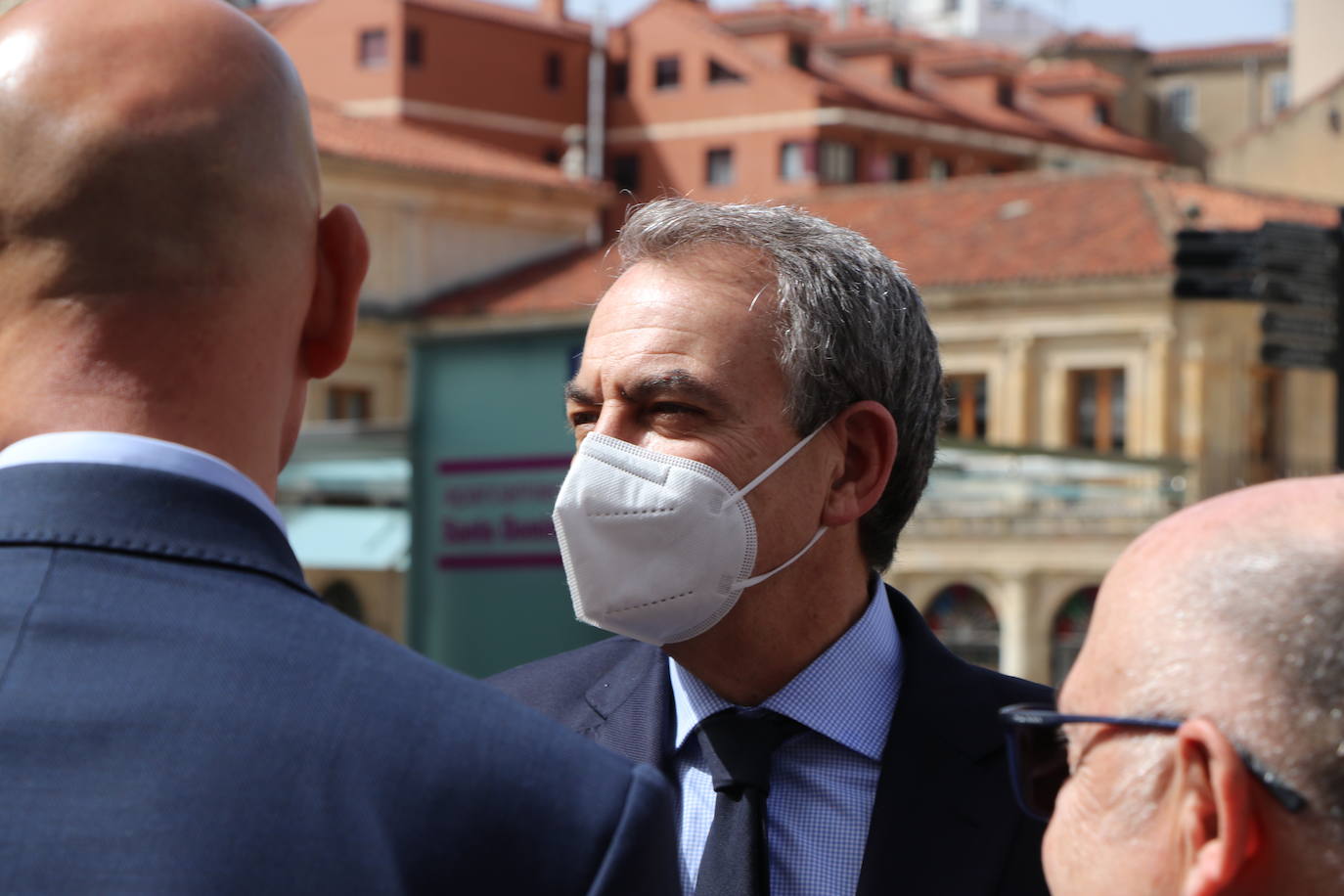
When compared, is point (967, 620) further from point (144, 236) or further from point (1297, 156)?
point (144, 236)

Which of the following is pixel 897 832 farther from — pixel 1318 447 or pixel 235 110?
pixel 1318 447

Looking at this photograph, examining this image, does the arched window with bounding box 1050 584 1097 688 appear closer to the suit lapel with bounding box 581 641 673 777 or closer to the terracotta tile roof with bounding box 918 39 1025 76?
the terracotta tile roof with bounding box 918 39 1025 76

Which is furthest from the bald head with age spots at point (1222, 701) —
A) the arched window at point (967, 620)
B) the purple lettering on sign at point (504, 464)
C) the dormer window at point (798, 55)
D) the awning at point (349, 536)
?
the dormer window at point (798, 55)

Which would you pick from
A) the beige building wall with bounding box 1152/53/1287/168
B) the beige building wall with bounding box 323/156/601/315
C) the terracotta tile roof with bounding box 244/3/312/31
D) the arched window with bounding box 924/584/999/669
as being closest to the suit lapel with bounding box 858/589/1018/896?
the arched window with bounding box 924/584/999/669

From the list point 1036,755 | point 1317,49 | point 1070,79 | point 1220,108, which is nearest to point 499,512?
point 1036,755

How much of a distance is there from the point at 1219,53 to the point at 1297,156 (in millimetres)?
19054

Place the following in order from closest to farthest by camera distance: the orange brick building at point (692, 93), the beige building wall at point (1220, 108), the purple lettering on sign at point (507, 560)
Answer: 1. the purple lettering on sign at point (507, 560)
2. the orange brick building at point (692, 93)
3. the beige building wall at point (1220, 108)

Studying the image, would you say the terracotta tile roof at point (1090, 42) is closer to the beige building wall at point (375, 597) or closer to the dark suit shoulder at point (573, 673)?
the beige building wall at point (375, 597)

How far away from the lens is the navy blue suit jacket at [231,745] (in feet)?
5.43

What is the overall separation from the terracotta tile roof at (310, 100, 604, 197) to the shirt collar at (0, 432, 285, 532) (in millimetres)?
38402

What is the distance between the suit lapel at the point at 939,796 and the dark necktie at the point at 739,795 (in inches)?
5.9

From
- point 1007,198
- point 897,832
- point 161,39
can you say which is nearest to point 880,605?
point 897,832

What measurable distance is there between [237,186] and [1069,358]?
38202 millimetres

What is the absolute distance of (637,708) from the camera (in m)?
3.11
